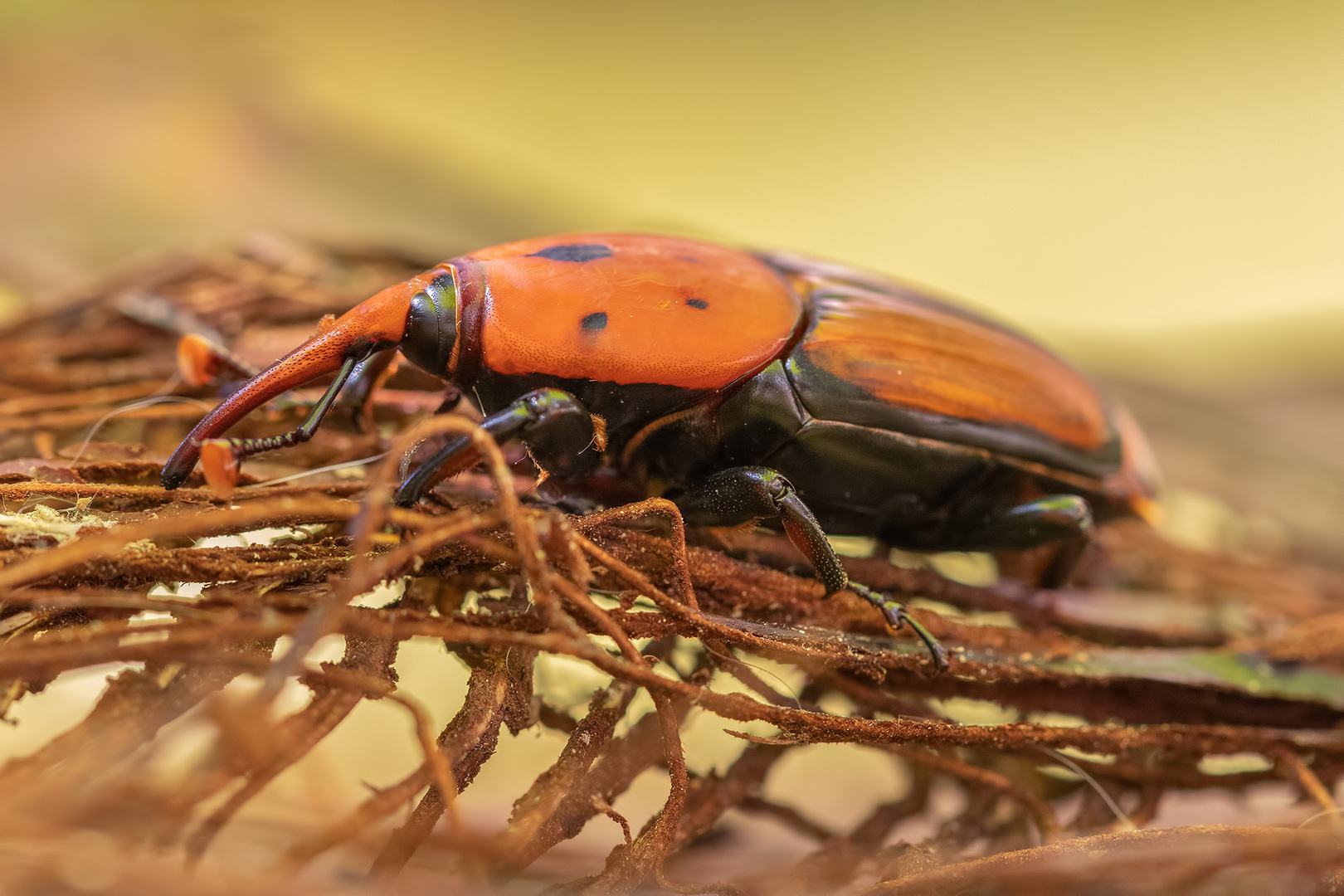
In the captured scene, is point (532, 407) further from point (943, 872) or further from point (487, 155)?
point (487, 155)

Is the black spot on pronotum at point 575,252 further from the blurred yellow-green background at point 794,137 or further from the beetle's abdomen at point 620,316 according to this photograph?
the blurred yellow-green background at point 794,137

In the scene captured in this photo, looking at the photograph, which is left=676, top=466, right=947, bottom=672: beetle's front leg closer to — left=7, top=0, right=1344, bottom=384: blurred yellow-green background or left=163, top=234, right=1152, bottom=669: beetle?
left=163, top=234, right=1152, bottom=669: beetle

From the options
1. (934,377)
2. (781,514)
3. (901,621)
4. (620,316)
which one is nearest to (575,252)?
(620,316)

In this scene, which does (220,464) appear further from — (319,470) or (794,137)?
(794,137)

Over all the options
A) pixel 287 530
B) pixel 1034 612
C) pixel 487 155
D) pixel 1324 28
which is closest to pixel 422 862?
pixel 287 530

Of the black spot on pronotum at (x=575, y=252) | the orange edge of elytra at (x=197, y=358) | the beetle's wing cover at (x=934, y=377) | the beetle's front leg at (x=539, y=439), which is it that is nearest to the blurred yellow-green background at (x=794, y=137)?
the beetle's wing cover at (x=934, y=377)

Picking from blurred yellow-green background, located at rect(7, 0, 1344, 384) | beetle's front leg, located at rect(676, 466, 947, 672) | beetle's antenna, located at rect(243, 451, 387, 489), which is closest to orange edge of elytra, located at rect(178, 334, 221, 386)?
beetle's antenna, located at rect(243, 451, 387, 489)
